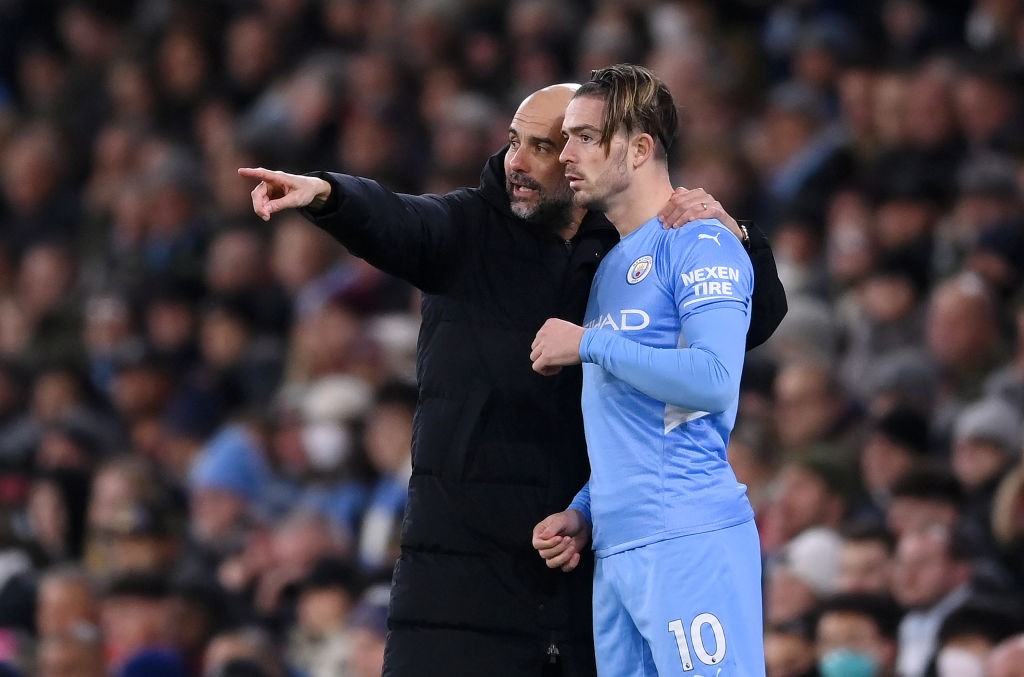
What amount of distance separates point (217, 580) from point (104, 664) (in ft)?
2.36

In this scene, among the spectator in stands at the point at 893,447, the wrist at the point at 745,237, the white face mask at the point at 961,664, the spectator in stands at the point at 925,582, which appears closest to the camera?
the wrist at the point at 745,237

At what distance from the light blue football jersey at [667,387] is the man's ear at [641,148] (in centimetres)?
13

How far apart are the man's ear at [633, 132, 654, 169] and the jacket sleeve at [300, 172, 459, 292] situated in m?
0.52

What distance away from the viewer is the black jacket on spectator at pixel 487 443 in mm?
4207

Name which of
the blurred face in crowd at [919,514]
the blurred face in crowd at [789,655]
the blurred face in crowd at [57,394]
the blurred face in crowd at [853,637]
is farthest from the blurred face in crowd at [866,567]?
the blurred face in crowd at [57,394]

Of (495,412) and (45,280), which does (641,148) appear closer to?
(495,412)

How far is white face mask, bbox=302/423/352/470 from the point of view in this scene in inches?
332

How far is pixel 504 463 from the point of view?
4.25 meters

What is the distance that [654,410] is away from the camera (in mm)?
3873

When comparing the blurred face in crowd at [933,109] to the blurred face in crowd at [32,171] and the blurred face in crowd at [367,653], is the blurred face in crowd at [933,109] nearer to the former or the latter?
the blurred face in crowd at [367,653]

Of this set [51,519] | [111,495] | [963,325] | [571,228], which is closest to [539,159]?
[571,228]

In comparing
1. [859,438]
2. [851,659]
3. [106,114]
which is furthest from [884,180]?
[106,114]

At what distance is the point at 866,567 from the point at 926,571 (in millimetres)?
210

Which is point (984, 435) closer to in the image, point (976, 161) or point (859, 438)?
point (859, 438)
